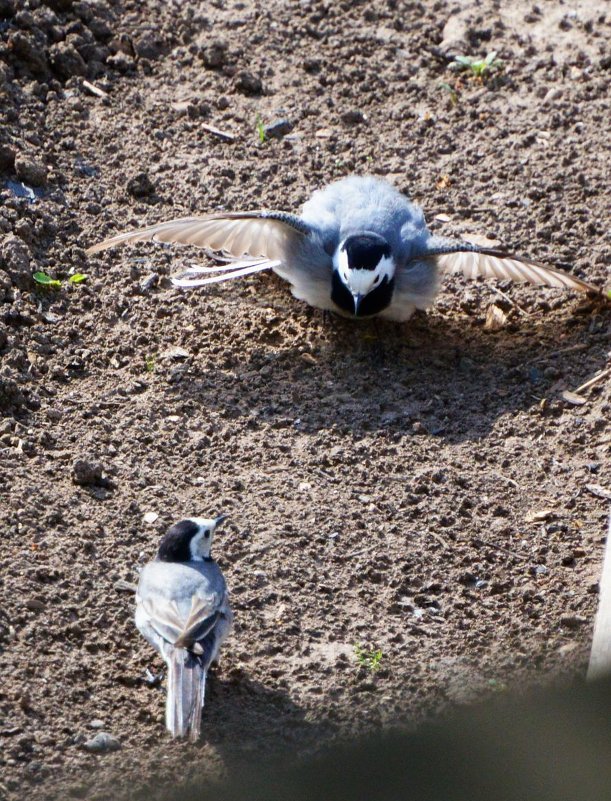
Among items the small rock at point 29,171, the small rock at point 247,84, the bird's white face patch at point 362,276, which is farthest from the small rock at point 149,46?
the bird's white face patch at point 362,276

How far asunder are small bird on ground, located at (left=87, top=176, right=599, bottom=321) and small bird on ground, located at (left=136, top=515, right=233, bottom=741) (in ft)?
7.98

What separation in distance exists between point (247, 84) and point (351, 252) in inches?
91.2

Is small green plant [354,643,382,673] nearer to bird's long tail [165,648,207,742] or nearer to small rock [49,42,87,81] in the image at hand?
bird's long tail [165,648,207,742]

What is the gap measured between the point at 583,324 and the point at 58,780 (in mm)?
4099

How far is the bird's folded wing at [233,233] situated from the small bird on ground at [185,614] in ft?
8.00

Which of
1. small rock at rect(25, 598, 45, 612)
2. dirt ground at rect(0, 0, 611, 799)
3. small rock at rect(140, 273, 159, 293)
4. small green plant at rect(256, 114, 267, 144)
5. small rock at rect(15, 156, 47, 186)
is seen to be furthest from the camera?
small green plant at rect(256, 114, 267, 144)

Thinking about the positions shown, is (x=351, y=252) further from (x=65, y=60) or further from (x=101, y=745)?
(x=101, y=745)

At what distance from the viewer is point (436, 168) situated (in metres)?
7.94

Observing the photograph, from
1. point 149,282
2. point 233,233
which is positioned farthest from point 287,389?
point 149,282

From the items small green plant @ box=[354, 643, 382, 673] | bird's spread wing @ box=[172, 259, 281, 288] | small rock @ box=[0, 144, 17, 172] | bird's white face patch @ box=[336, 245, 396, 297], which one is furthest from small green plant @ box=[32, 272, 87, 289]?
small green plant @ box=[354, 643, 382, 673]

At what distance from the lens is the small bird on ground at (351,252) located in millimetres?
6688

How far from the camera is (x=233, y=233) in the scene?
22.5 ft

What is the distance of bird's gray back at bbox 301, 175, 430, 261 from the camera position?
696 centimetres

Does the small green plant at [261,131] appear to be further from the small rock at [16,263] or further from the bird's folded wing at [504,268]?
the small rock at [16,263]
